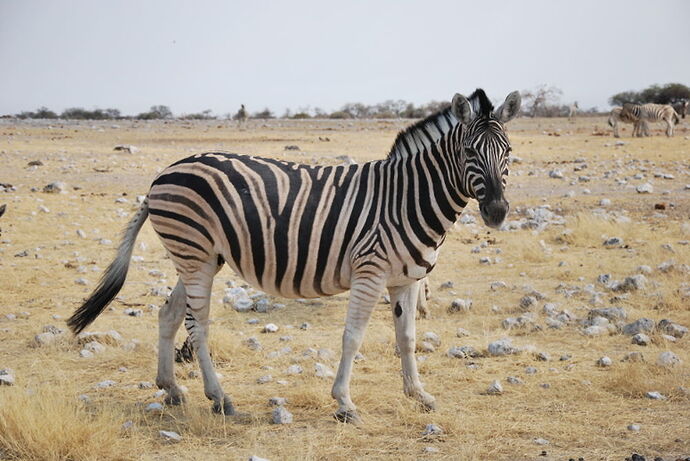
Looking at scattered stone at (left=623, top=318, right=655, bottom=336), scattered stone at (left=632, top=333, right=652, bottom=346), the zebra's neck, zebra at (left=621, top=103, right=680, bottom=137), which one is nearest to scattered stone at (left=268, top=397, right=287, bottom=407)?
the zebra's neck

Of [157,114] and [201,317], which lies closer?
[201,317]

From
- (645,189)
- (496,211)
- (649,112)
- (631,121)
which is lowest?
(645,189)

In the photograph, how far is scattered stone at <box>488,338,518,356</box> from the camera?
250 inches

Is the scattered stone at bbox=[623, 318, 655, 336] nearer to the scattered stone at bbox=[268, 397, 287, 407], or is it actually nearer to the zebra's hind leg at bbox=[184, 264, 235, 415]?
the scattered stone at bbox=[268, 397, 287, 407]

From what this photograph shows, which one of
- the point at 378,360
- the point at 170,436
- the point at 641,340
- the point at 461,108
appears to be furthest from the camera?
the point at 641,340

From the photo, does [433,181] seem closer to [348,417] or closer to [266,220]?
[266,220]

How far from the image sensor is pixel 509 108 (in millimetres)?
5004

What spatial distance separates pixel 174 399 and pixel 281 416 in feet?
3.11

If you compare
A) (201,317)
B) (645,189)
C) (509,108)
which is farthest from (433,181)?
(645,189)

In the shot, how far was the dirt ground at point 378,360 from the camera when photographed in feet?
14.6

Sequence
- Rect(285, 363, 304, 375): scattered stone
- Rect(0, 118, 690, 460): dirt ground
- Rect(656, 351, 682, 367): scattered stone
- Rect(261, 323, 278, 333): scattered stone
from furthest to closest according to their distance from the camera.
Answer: Rect(261, 323, 278, 333): scattered stone, Rect(285, 363, 304, 375): scattered stone, Rect(656, 351, 682, 367): scattered stone, Rect(0, 118, 690, 460): dirt ground

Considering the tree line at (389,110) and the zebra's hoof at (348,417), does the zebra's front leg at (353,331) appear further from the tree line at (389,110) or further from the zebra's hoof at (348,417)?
the tree line at (389,110)

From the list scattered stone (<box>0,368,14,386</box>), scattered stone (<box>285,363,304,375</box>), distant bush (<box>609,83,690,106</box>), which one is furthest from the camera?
distant bush (<box>609,83,690,106</box>)

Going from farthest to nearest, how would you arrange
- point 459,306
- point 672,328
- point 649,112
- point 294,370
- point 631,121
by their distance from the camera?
point 631,121, point 649,112, point 459,306, point 672,328, point 294,370
